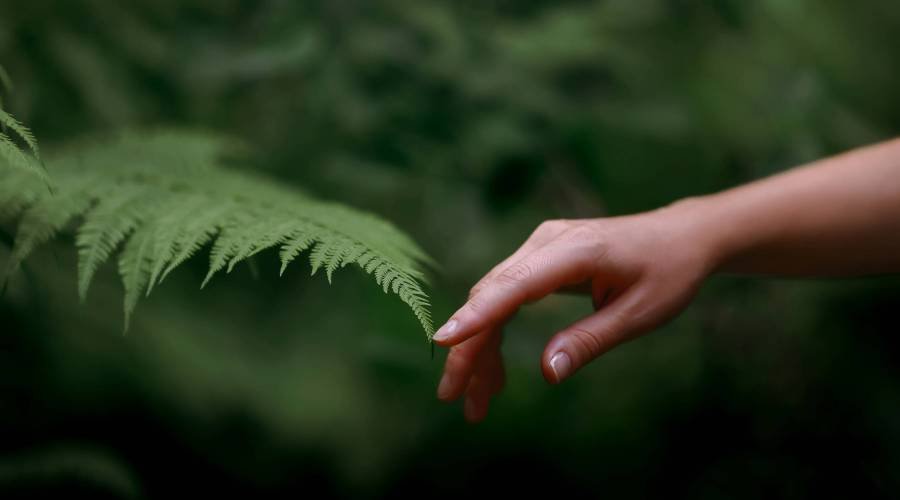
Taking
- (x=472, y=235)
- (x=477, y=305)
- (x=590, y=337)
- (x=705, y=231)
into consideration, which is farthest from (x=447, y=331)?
(x=472, y=235)

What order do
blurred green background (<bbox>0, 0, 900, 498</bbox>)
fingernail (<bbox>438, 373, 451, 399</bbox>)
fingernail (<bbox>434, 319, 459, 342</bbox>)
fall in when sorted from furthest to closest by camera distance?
1. blurred green background (<bbox>0, 0, 900, 498</bbox>)
2. fingernail (<bbox>438, 373, 451, 399</bbox>)
3. fingernail (<bbox>434, 319, 459, 342</bbox>)

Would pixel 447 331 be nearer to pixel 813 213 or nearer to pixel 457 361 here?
pixel 457 361

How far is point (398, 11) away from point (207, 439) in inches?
30.9

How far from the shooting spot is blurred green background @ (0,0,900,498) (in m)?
1.07

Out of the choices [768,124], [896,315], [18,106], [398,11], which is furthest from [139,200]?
[896,315]

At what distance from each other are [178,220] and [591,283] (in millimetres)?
391

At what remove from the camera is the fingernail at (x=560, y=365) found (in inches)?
21.0

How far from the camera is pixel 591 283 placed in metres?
0.62

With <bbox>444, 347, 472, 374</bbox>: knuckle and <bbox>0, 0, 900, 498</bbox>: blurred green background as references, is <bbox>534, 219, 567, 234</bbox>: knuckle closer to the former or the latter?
<bbox>444, 347, 472, 374</bbox>: knuckle

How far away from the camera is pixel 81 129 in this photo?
43.0 inches

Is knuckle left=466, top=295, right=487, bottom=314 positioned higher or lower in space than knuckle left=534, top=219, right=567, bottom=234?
higher

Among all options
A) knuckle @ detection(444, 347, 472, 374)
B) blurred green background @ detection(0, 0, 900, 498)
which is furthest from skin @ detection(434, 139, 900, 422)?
blurred green background @ detection(0, 0, 900, 498)

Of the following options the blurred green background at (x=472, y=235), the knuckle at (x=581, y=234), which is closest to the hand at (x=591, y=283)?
the knuckle at (x=581, y=234)

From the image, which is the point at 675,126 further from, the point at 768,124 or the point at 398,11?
the point at 398,11
